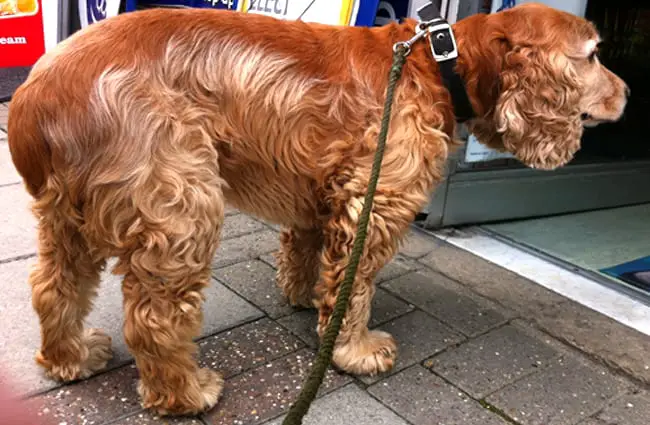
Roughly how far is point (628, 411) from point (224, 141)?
2127 mm

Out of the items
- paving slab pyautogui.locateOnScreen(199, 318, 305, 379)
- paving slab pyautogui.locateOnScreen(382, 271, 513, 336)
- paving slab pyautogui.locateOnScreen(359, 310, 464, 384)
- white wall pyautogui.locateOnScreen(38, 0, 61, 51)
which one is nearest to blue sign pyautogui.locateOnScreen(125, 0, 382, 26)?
white wall pyautogui.locateOnScreen(38, 0, 61, 51)

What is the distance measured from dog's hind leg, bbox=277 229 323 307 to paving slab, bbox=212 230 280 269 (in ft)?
1.93

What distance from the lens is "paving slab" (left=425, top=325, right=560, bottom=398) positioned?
3.12 meters

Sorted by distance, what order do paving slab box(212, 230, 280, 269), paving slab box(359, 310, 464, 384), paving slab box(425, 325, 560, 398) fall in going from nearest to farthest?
paving slab box(425, 325, 560, 398) → paving slab box(359, 310, 464, 384) → paving slab box(212, 230, 280, 269)

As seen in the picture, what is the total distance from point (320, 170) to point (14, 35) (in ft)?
18.1

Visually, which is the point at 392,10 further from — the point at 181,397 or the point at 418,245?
the point at 181,397

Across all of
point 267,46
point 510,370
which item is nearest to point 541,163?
point 510,370

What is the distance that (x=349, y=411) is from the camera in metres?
2.87

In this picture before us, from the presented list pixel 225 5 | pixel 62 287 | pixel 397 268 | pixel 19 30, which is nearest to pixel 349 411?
pixel 62 287

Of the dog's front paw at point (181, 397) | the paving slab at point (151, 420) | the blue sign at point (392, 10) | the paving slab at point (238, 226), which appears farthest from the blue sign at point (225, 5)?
the paving slab at point (151, 420)

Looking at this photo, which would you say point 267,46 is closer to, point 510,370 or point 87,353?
point 87,353

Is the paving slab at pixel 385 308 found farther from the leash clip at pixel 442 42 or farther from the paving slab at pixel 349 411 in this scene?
the leash clip at pixel 442 42

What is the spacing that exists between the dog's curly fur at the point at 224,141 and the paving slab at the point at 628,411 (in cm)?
97

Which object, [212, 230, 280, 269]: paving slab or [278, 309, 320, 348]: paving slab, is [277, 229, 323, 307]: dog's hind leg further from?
[212, 230, 280, 269]: paving slab
